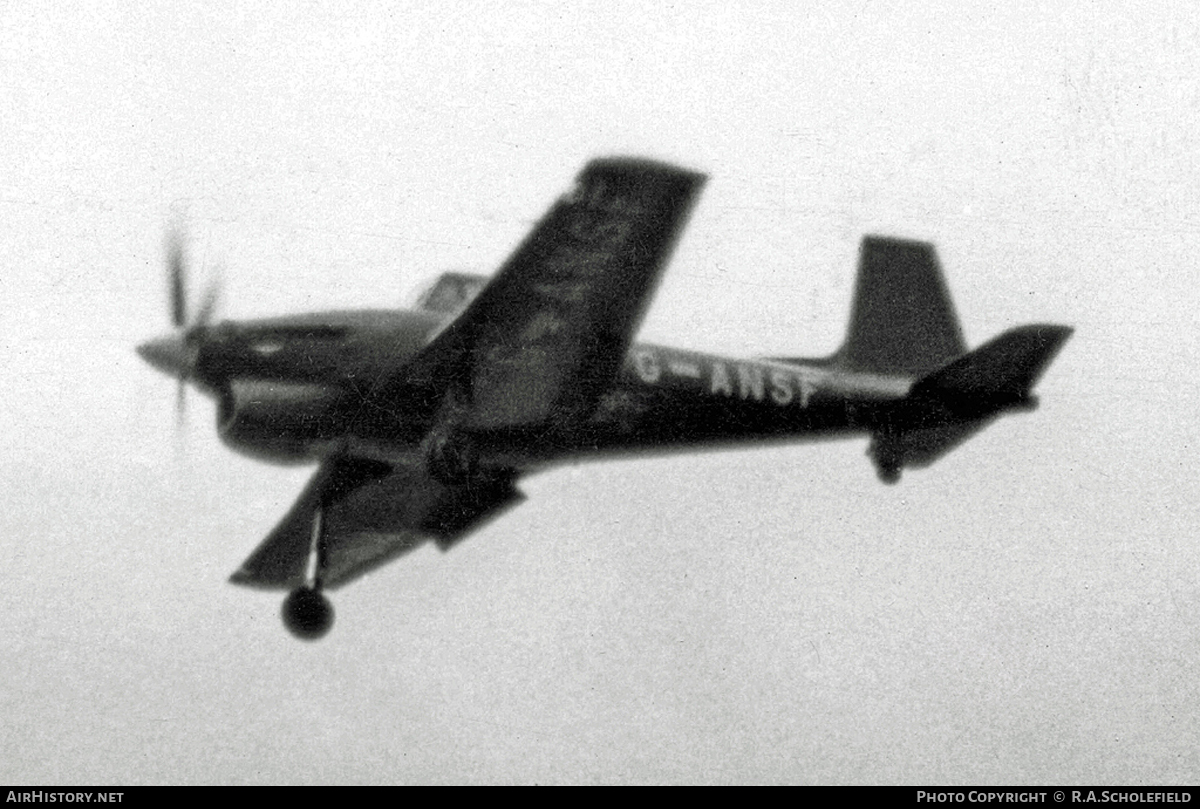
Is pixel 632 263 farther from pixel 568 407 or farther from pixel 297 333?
pixel 297 333

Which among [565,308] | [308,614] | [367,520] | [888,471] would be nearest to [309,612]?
[308,614]

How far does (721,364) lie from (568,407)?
6.19 ft

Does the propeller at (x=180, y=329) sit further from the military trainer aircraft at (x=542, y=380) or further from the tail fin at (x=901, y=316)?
the tail fin at (x=901, y=316)

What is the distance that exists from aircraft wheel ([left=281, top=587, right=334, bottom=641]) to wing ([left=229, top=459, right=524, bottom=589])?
3.56 ft

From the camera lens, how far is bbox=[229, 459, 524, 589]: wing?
20.5 m

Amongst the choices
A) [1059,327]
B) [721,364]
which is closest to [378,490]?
[721,364]

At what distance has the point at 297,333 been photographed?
18.0 m

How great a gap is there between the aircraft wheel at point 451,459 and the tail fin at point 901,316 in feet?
16.2

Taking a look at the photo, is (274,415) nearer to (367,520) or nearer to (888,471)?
(367,520)

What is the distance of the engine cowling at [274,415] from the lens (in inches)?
705

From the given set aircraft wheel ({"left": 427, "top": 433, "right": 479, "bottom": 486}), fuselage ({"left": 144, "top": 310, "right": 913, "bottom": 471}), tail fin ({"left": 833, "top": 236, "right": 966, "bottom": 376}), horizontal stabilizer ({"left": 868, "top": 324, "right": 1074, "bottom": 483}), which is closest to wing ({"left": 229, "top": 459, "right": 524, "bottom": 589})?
fuselage ({"left": 144, "top": 310, "right": 913, "bottom": 471})

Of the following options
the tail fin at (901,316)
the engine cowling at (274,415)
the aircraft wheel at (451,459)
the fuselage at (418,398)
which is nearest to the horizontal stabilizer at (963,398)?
the fuselage at (418,398)

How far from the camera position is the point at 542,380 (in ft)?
59.9

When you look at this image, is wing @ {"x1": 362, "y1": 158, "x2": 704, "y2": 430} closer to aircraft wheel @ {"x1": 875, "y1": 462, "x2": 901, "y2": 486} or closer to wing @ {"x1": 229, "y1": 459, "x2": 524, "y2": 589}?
wing @ {"x1": 229, "y1": 459, "x2": 524, "y2": 589}
